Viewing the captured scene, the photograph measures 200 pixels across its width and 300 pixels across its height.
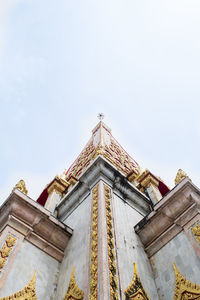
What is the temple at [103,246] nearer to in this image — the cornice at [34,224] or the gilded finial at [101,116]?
the cornice at [34,224]

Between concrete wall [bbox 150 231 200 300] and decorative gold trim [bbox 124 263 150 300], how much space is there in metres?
0.83

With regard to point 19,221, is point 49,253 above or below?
below

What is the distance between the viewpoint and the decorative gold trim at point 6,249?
22.3 feet

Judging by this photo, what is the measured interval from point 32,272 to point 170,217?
397cm

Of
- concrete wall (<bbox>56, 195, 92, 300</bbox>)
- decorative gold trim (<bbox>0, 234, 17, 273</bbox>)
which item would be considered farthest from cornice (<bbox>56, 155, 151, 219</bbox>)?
decorative gold trim (<bbox>0, 234, 17, 273</bbox>)

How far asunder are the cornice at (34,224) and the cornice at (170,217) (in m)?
2.31

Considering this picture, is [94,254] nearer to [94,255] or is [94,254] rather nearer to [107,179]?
[94,255]

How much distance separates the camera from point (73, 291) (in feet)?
20.1

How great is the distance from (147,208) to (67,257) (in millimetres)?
3756

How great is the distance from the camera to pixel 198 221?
7.35 metres

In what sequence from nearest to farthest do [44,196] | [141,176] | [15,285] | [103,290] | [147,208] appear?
[103,290] → [15,285] → [147,208] → [141,176] → [44,196]

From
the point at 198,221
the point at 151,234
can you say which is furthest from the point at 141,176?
the point at 198,221

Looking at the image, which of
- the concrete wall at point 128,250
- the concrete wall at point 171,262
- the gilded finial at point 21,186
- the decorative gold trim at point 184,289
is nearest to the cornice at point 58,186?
the gilded finial at point 21,186

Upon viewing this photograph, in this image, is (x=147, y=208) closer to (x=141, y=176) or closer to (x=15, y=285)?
(x=141, y=176)
